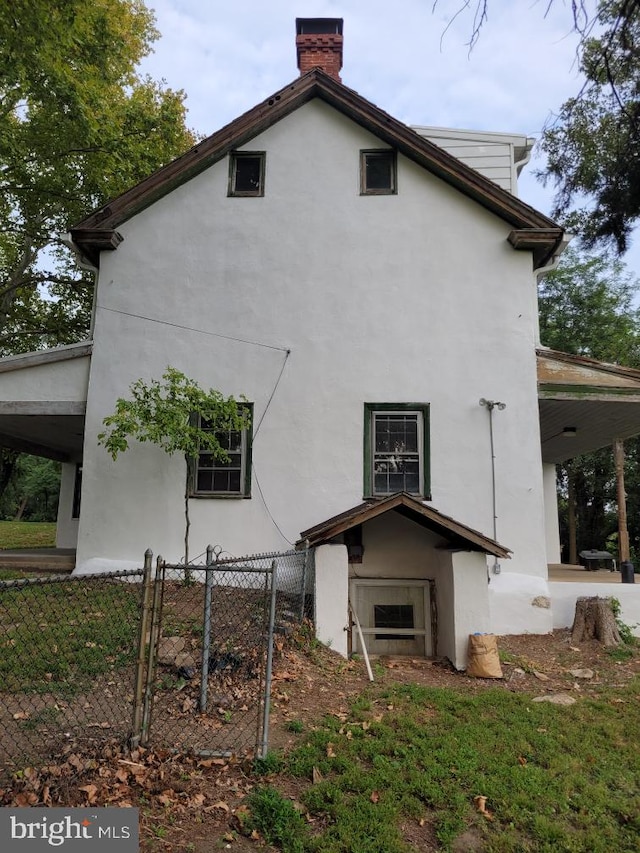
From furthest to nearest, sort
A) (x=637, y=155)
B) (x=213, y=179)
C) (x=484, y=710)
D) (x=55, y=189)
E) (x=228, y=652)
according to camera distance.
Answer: (x=55, y=189)
(x=213, y=179)
(x=228, y=652)
(x=484, y=710)
(x=637, y=155)

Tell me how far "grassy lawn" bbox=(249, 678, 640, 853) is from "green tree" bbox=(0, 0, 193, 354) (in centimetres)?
892

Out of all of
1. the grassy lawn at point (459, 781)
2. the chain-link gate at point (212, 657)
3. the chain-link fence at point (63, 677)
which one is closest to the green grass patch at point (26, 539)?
the chain-link fence at point (63, 677)

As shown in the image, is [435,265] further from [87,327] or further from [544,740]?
[87,327]

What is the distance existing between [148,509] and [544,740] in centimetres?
648

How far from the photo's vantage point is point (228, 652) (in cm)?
573

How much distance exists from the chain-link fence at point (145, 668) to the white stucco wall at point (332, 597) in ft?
0.99

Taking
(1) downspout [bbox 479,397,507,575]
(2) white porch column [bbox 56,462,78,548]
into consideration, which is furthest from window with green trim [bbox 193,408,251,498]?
(2) white porch column [bbox 56,462,78,548]

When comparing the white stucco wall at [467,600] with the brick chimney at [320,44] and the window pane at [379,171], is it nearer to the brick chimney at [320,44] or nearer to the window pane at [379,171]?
the window pane at [379,171]

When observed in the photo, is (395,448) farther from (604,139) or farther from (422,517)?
(604,139)

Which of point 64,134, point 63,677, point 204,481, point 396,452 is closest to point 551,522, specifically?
point 396,452

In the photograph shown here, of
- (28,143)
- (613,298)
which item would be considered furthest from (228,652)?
(613,298)

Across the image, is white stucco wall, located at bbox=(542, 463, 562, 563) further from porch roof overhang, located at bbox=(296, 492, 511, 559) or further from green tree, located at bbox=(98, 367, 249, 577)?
green tree, located at bbox=(98, 367, 249, 577)

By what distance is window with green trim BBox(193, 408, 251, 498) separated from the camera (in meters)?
8.86

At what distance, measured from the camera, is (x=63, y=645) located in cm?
591
